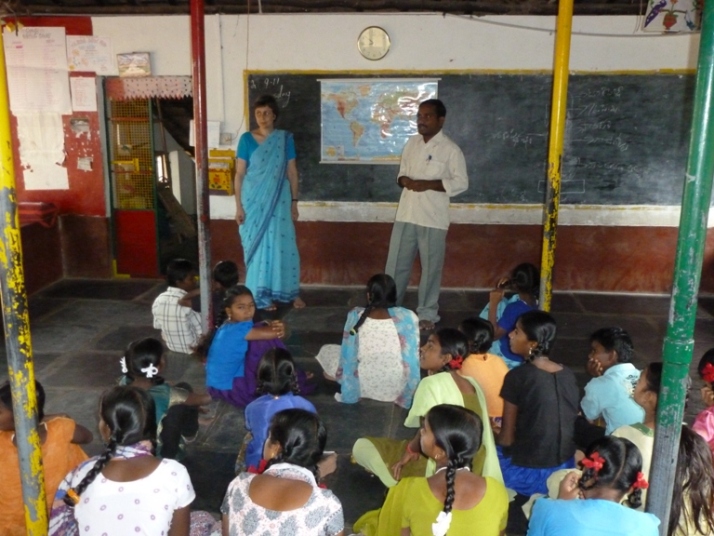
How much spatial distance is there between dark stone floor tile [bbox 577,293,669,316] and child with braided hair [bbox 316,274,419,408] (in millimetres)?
2826

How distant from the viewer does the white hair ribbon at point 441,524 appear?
7.27ft

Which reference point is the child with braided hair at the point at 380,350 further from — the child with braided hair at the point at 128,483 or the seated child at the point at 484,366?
the child with braided hair at the point at 128,483

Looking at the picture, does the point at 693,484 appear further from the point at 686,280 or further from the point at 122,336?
the point at 122,336

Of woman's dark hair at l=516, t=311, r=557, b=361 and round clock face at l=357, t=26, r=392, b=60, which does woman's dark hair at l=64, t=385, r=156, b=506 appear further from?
round clock face at l=357, t=26, r=392, b=60

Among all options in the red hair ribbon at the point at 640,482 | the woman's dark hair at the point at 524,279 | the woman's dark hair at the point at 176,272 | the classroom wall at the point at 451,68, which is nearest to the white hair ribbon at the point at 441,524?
the red hair ribbon at the point at 640,482

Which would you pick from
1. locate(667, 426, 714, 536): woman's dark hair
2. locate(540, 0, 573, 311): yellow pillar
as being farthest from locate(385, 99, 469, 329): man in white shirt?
locate(667, 426, 714, 536): woman's dark hair

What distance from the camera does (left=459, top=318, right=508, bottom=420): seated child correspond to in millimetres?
3645

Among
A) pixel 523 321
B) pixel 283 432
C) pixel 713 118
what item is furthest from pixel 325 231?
pixel 713 118

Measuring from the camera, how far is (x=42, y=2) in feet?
22.0

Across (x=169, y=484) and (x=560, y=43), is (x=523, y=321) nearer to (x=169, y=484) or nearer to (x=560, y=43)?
(x=560, y=43)

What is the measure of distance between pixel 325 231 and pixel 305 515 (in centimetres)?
508

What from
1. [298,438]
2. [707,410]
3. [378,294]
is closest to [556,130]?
[378,294]

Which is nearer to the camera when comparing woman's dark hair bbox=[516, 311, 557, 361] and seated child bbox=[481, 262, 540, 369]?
woman's dark hair bbox=[516, 311, 557, 361]

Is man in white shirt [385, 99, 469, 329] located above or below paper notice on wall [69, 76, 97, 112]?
below
